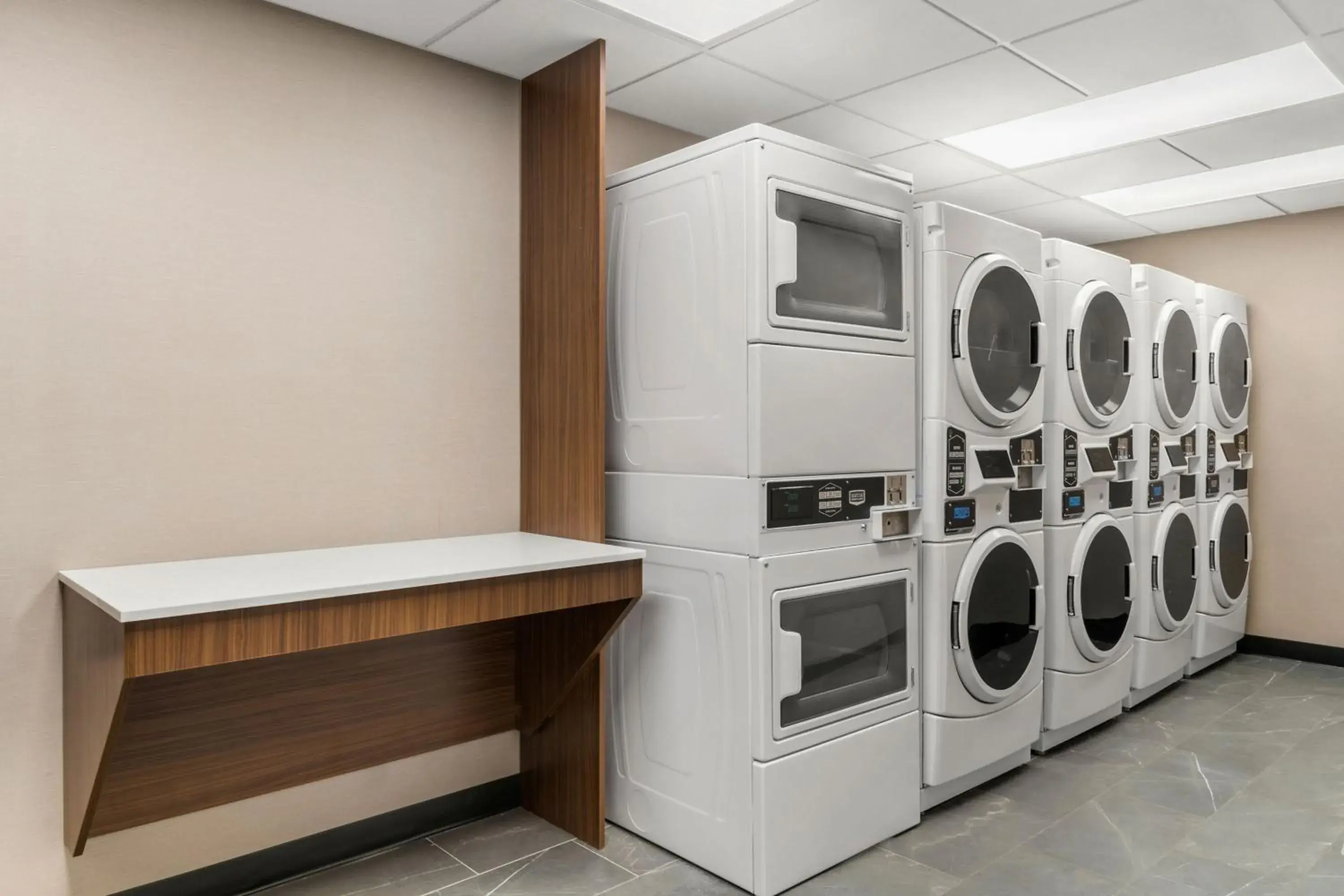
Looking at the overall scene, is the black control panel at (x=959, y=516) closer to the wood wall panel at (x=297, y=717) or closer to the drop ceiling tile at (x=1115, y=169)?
the wood wall panel at (x=297, y=717)

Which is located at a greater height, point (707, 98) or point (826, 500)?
point (707, 98)

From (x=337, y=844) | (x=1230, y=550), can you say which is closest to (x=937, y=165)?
(x=1230, y=550)

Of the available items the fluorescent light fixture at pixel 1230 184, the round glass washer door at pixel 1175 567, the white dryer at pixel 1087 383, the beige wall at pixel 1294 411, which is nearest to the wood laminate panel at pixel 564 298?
the white dryer at pixel 1087 383

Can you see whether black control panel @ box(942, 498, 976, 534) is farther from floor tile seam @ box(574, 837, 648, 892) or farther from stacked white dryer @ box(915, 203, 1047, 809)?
floor tile seam @ box(574, 837, 648, 892)

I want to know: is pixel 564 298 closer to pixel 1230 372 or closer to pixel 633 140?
pixel 633 140

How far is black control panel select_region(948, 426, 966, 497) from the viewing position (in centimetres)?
281

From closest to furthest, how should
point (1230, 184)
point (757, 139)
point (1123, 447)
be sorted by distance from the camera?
point (757, 139) → point (1123, 447) → point (1230, 184)

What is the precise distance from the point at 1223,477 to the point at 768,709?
140 inches

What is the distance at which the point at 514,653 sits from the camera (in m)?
2.90

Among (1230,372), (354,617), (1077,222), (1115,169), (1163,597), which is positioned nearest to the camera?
(354,617)

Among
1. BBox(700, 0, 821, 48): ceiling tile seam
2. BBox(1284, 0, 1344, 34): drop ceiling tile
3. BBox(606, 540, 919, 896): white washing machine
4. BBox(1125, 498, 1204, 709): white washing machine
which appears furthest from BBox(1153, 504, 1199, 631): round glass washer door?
BBox(700, 0, 821, 48): ceiling tile seam

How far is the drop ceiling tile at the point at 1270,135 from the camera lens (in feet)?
10.7

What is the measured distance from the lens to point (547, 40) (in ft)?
8.53

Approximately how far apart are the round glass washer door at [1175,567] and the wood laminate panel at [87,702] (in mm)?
3982
